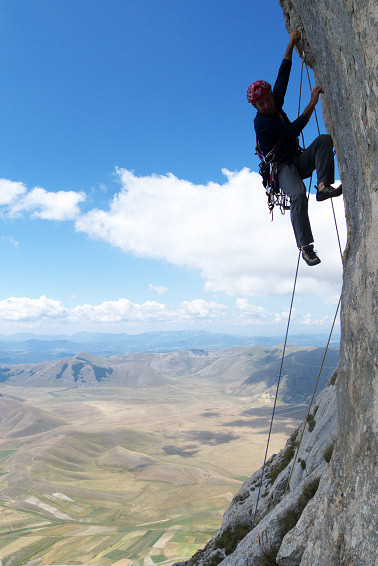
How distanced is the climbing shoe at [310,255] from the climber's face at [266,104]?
3.28 m

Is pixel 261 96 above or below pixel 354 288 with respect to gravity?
above

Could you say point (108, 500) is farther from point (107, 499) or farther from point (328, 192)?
point (328, 192)

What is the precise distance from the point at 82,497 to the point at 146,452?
216 ft

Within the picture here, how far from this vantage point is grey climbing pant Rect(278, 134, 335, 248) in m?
7.11

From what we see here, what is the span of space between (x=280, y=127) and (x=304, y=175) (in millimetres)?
1329

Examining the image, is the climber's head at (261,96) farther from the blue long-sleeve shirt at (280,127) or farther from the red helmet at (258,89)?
the blue long-sleeve shirt at (280,127)

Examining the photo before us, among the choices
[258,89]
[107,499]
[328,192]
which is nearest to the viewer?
[328,192]

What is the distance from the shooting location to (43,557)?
306 feet

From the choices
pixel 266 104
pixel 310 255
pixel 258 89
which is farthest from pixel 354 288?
pixel 258 89

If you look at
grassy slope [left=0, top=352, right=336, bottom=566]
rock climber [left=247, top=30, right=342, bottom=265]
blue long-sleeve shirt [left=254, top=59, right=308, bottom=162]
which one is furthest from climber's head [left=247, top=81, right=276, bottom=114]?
grassy slope [left=0, top=352, right=336, bottom=566]

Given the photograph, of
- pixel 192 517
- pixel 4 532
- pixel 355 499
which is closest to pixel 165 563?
pixel 192 517

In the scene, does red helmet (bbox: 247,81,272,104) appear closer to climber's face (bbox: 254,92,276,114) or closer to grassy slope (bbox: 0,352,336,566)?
climber's face (bbox: 254,92,276,114)

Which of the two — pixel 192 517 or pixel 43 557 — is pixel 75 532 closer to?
pixel 43 557

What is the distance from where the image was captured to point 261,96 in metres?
7.44
